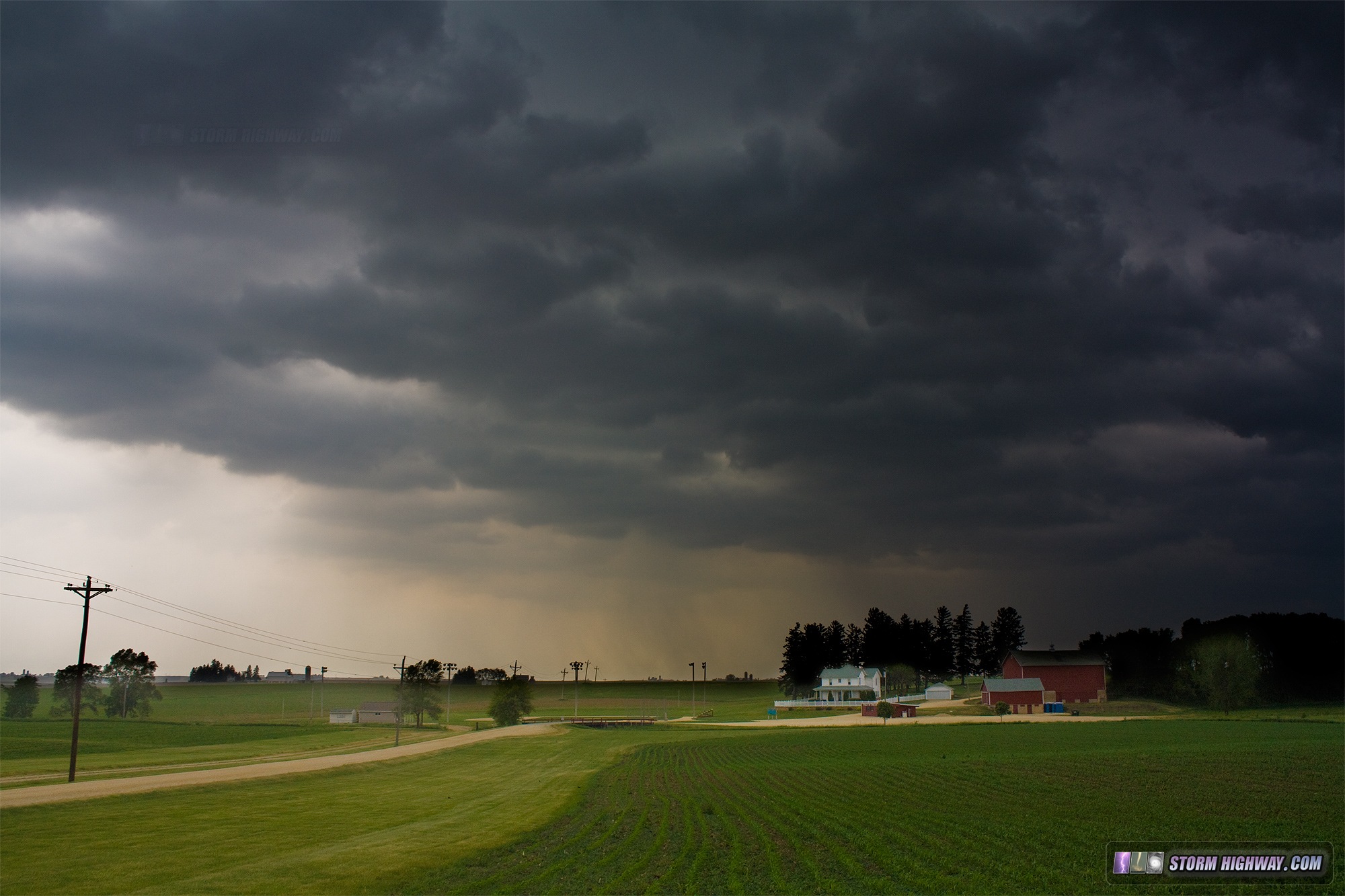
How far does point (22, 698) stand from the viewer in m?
149

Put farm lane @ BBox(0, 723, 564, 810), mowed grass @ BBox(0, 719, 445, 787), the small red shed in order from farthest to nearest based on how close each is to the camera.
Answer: the small red shed → mowed grass @ BBox(0, 719, 445, 787) → farm lane @ BBox(0, 723, 564, 810)

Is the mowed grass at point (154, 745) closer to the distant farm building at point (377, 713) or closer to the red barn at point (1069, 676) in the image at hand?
the distant farm building at point (377, 713)

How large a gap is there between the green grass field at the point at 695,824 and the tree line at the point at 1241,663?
6498cm

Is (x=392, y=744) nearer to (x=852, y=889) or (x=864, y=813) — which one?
(x=864, y=813)

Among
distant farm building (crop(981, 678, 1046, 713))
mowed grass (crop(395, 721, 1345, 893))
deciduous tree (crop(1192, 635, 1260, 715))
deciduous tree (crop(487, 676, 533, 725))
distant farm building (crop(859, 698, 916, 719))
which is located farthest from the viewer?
deciduous tree (crop(487, 676, 533, 725))

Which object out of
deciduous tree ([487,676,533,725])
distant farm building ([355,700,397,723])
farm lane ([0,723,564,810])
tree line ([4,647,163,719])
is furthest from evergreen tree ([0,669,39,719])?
farm lane ([0,723,564,810])

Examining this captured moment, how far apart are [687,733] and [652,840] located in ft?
250

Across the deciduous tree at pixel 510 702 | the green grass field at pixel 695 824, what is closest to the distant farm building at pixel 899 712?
the deciduous tree at pixel 510 702

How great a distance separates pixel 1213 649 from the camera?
112750 millimetres

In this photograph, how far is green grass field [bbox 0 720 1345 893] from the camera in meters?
22.3

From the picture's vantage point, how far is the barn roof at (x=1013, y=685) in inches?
5123

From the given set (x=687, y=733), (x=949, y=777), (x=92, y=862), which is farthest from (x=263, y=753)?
(x=949, y=777)

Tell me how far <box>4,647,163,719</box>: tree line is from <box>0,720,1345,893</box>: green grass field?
131680 mm

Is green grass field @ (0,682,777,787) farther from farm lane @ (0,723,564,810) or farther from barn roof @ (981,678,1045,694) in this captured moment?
barn roof @ (981,678,1045,694)
